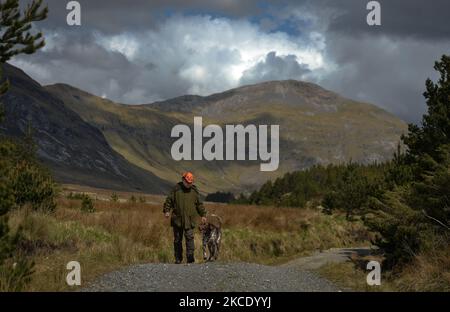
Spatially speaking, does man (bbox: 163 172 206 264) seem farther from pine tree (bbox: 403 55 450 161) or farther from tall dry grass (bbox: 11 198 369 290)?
pine tree (bbox: 403 55 450 161)

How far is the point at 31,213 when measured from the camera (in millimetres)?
16969

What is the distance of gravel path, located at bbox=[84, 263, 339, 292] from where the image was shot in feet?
35.6

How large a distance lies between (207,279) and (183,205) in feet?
14.7

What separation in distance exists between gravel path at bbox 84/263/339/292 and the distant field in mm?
806

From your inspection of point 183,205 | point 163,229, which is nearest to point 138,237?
point 163,229

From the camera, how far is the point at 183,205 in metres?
16.0

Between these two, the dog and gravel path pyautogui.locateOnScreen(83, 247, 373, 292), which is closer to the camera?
gravel path pyautogui.locateOnScreen(83, 247, 373, 292)
